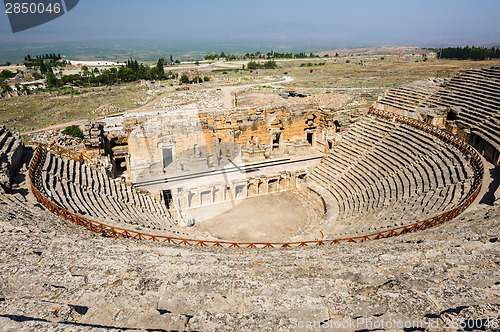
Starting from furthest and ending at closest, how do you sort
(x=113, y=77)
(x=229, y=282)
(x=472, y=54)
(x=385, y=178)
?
(x=472, y=54)
(x=113, y=77)
(x=385, y=178)
(x=229, y=282)

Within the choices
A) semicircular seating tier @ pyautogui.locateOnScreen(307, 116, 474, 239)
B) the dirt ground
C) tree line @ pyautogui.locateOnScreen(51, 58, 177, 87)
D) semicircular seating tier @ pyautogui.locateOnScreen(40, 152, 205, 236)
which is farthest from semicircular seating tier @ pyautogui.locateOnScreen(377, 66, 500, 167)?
tree line @ pyautogui.locateOnScreen(51, 58, 177, 87)

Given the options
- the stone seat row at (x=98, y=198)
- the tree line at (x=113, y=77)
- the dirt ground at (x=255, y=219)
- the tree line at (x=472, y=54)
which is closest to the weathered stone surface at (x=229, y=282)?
the stone seat row at (x=98, y=198)

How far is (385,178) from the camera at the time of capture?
18.3 meters

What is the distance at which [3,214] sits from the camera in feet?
33.6

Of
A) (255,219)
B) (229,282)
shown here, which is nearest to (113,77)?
(255,219)

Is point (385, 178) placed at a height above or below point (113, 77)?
above

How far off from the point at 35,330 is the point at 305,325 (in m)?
4.79

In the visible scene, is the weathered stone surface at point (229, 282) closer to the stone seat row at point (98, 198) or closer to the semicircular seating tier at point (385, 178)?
the stone seat row at point (98, 198)

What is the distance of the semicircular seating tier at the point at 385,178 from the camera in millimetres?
13758

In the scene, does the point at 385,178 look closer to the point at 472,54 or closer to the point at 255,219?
the point at 255,219

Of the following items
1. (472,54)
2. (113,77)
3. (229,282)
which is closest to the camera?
(229,282)

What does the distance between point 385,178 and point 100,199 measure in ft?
53.4

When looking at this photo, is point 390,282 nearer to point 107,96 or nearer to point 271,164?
point 271,164

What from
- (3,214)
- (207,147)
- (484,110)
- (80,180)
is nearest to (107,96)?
(207,147)
